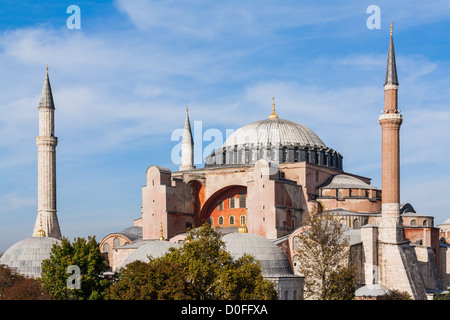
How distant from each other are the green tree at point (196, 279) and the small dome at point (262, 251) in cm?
262

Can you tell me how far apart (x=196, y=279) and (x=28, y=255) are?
8896 mm

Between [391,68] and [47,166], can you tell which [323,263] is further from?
[47,166]

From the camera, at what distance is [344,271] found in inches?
960

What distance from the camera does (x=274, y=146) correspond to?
3672 centimetres

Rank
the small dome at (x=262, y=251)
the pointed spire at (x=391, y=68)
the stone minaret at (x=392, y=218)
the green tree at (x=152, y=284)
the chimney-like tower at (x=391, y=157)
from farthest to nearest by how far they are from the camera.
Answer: the pointed spire at (x=391, y=68) → the chimney-like tower at (x=391, y=157) → the stone minaret at (x=392, y=218) → the small dome at (x=262, y=251) → the green tree at (x=152, y=284)

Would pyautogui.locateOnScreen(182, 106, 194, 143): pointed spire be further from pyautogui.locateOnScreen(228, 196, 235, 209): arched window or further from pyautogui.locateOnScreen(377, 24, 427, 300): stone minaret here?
pyautogui.locateOnScreen(377, 24, 427, 300): stone minaret

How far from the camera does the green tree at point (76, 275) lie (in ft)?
78.1

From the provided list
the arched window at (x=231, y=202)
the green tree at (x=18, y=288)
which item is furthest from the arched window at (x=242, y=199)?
the green tree at (x=18, y=288)

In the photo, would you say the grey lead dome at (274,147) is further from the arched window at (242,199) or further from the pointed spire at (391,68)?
the pointed spire at (391,68)

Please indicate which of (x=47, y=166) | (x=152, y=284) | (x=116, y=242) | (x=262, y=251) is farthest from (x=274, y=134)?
(x=152, y=284)
